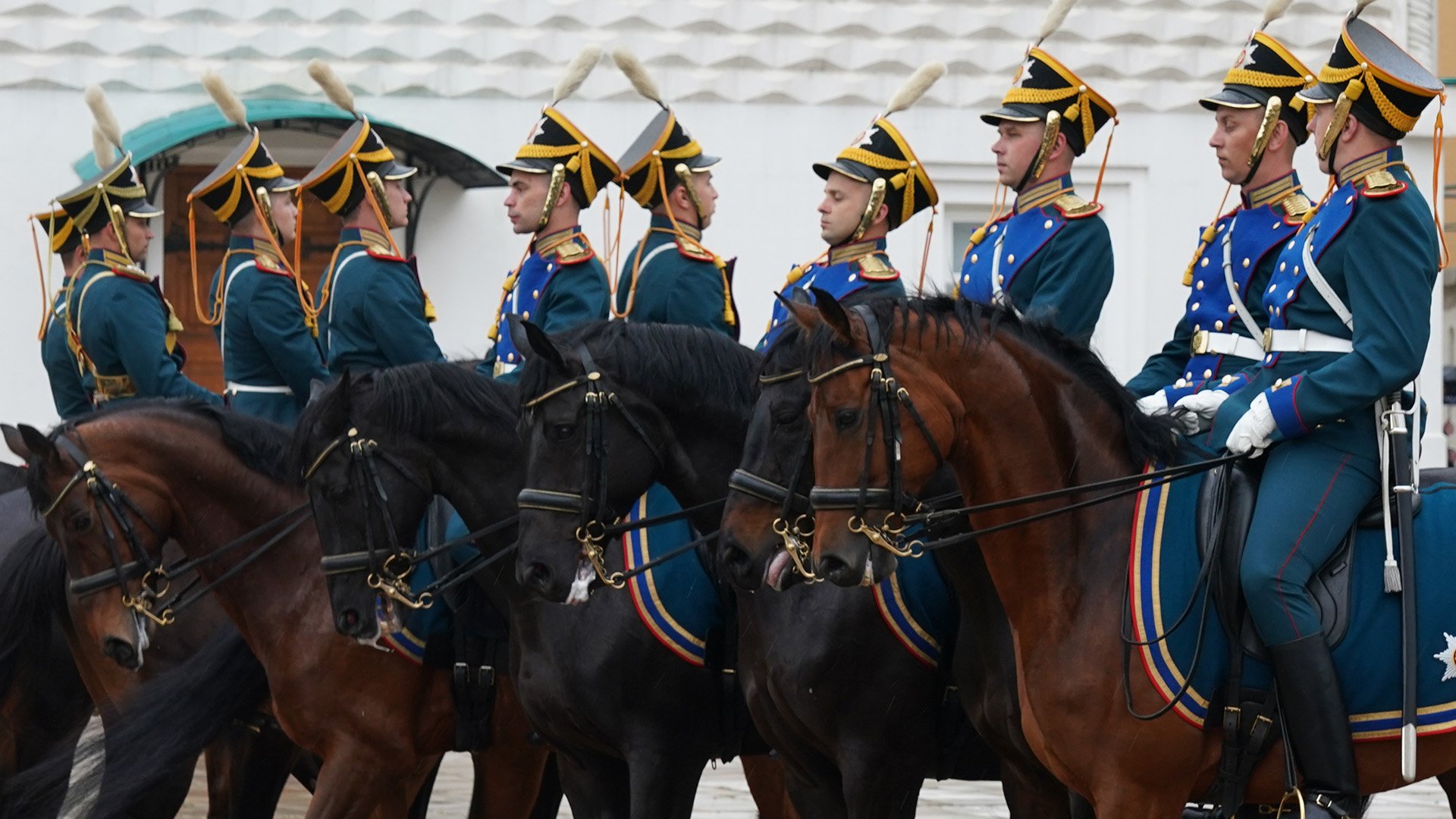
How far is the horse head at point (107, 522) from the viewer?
6.73 meters

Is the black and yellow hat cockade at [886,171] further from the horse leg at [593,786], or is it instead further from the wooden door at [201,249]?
the wooden door at [201,249]

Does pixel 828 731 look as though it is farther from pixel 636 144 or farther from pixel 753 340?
pixel 753 340

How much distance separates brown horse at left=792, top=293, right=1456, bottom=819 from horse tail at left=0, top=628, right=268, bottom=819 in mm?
2921

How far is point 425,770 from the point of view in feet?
22.8

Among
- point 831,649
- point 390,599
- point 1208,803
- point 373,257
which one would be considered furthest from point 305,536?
point 1208,803


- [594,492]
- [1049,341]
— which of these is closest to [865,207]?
[594,492]

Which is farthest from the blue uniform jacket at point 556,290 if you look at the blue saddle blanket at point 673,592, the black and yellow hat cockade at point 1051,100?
the black and yellow hat cockade at point 1051,100

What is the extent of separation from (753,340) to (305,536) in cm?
678

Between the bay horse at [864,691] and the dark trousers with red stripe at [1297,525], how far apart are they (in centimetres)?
83

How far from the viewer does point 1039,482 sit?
500cm

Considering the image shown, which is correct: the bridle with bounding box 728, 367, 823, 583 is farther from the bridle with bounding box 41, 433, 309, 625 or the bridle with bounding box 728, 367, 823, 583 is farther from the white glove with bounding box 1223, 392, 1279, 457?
the bridle with bounding box 41, 433, 309, 625

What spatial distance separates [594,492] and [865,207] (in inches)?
66.4

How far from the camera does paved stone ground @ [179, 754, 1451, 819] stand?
29.8ft

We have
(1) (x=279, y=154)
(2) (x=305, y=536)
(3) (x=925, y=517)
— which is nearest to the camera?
(3) (x=925, y=517)
